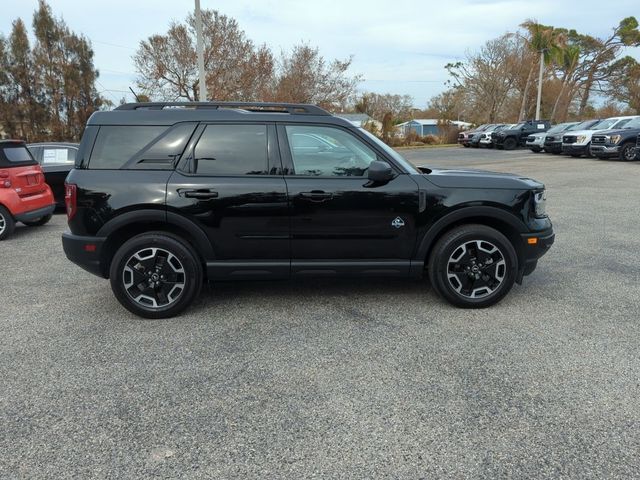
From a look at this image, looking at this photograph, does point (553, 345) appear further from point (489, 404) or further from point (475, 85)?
point (475, 85)

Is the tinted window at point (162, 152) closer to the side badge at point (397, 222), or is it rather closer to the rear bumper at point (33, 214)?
the side badge at point (397, 222)

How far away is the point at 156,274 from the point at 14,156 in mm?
5115

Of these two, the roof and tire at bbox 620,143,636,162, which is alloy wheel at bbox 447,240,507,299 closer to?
the roof

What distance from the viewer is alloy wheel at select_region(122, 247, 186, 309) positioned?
13.4 feet

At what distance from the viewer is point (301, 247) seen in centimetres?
420

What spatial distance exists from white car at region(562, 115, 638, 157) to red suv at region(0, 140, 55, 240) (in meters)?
21.0

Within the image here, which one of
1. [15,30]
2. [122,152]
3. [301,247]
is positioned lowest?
[301,247]

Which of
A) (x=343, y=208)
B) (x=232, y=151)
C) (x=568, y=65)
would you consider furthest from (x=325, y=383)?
(x=568, y=65)

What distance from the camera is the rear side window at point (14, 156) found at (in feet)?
24.2

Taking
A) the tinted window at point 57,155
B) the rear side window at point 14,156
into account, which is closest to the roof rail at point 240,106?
the rear side window at point 14,156

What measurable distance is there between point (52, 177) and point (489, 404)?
927cm

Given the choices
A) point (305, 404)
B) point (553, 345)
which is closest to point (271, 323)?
point (305, 404)

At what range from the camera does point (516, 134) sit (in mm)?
30375

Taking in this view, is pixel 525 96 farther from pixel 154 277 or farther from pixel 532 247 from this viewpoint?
pixel 154 277
